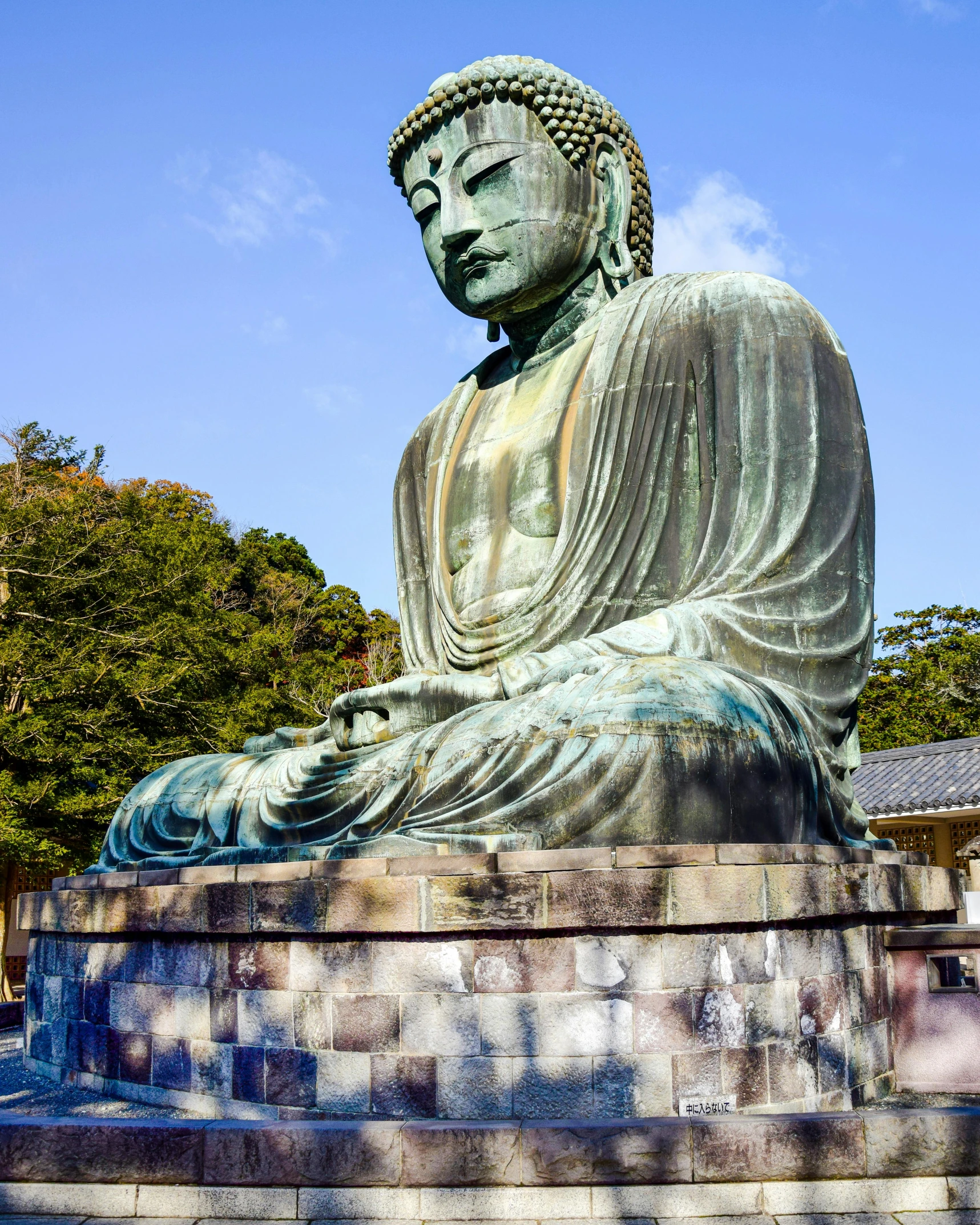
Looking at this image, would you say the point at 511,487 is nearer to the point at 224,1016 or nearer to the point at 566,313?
the point at 566,313

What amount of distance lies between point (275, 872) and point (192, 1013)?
0.72 m

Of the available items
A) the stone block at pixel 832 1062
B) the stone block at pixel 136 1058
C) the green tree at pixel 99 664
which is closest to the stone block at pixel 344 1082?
the stone block at pixel 136 1058

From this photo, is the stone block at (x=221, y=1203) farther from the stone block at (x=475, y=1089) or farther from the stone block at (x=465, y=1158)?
the stone block at (x=475, y=1089)

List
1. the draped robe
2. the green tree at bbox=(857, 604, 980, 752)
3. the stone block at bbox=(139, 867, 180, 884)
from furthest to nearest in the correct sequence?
the green tree at bbox=(857, 604, 980, 752) → the stone block at bbox=(139, 867, 180, 884) → the draped robe

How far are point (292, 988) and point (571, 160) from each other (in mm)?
5260

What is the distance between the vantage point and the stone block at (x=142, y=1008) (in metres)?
5.48

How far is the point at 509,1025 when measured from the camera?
14.8 ft

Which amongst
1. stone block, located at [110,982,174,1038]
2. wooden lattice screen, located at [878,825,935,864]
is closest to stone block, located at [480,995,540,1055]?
stone block, located at [110,982,174,1038]

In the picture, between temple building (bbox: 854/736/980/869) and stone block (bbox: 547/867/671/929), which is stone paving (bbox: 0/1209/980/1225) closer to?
stone block (bbox: 547/867/671/929)

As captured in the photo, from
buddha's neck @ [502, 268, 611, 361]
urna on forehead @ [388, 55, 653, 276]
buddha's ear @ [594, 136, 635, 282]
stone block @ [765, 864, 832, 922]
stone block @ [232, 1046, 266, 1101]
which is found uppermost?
urna on forehead @ [388, 55, 653, 276]

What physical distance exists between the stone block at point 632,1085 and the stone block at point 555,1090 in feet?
0.11

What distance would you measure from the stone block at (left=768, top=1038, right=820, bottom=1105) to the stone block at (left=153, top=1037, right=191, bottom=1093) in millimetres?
2418

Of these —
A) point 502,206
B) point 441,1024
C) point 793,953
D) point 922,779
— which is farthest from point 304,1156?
point 922,779

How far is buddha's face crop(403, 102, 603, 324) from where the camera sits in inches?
298
